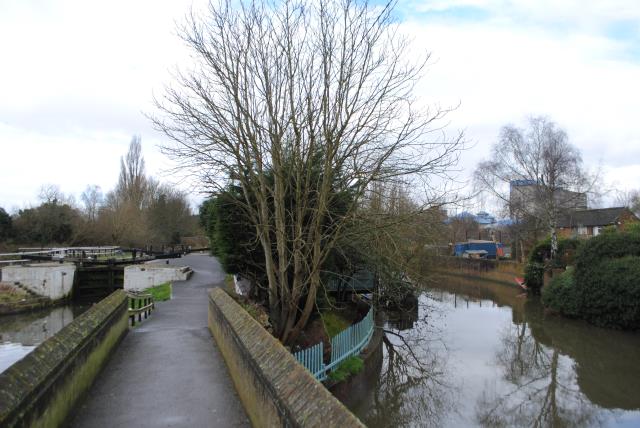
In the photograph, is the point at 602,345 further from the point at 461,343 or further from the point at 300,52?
the point at 300,52

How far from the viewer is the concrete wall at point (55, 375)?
163 inches

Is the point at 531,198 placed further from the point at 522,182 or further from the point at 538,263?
the point at 538,263

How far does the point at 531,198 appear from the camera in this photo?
1407 inches

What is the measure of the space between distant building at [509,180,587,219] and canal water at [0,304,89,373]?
2891cm

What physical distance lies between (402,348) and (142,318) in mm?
9132

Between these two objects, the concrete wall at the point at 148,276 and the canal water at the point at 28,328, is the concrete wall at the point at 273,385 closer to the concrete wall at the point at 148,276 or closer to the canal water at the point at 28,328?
the canal water at the point at 28,328

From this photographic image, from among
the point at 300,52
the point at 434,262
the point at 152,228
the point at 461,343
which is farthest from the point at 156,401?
→ the point at 152,228

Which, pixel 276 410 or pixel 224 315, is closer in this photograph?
pixel 276 410

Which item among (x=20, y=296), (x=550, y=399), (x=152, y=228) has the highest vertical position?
(x=152, y=228)

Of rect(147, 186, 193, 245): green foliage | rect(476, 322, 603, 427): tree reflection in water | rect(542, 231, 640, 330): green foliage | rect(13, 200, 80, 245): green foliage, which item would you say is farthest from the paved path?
rect(147, 186, 193, 245): green foliage

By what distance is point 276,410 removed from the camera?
4.67 metres

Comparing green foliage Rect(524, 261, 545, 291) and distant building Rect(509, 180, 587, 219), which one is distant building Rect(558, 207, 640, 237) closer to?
distant building Rect(509, 180, 587, 219)

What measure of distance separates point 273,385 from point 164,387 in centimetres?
323

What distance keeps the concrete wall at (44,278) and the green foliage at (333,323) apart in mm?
19194
